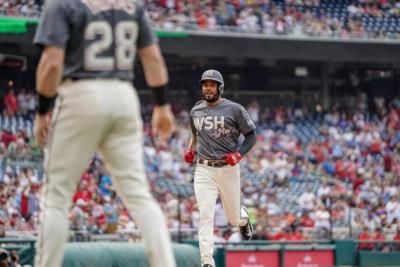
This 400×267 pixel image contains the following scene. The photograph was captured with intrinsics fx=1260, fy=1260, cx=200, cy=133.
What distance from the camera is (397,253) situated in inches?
907

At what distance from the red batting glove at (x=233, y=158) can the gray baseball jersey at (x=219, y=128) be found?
0.12 meters

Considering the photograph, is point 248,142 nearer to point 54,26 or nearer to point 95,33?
point 95,33

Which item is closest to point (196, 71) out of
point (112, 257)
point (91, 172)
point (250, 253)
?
point (91, 172)

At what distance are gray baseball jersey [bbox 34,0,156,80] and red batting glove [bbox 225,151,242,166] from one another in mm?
6079

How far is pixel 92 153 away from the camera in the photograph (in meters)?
7.16

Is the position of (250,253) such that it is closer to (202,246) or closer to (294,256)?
(294,256)

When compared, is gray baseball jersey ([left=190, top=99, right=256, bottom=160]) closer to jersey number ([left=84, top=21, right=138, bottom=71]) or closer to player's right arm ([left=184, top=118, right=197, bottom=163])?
player's right arm ([left=184, top=118, right=197, bottom=163])

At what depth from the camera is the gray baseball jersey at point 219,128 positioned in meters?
13.5

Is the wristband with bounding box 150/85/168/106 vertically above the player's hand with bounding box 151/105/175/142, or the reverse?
the wristband with bounding box 150/85/168/106

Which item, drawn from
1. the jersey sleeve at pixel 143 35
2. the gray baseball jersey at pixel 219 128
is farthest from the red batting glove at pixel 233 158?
the jersey sleeve at pixel 143 35

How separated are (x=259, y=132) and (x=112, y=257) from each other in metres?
19.0

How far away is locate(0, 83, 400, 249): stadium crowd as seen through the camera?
894 inches

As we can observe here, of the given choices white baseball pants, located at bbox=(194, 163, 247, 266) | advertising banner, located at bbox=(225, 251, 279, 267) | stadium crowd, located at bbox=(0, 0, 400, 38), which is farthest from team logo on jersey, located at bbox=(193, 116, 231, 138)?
stadium crowd, located at bbox=(0, 0, 400, 38)

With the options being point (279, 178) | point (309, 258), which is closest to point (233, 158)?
point (309, 258)
